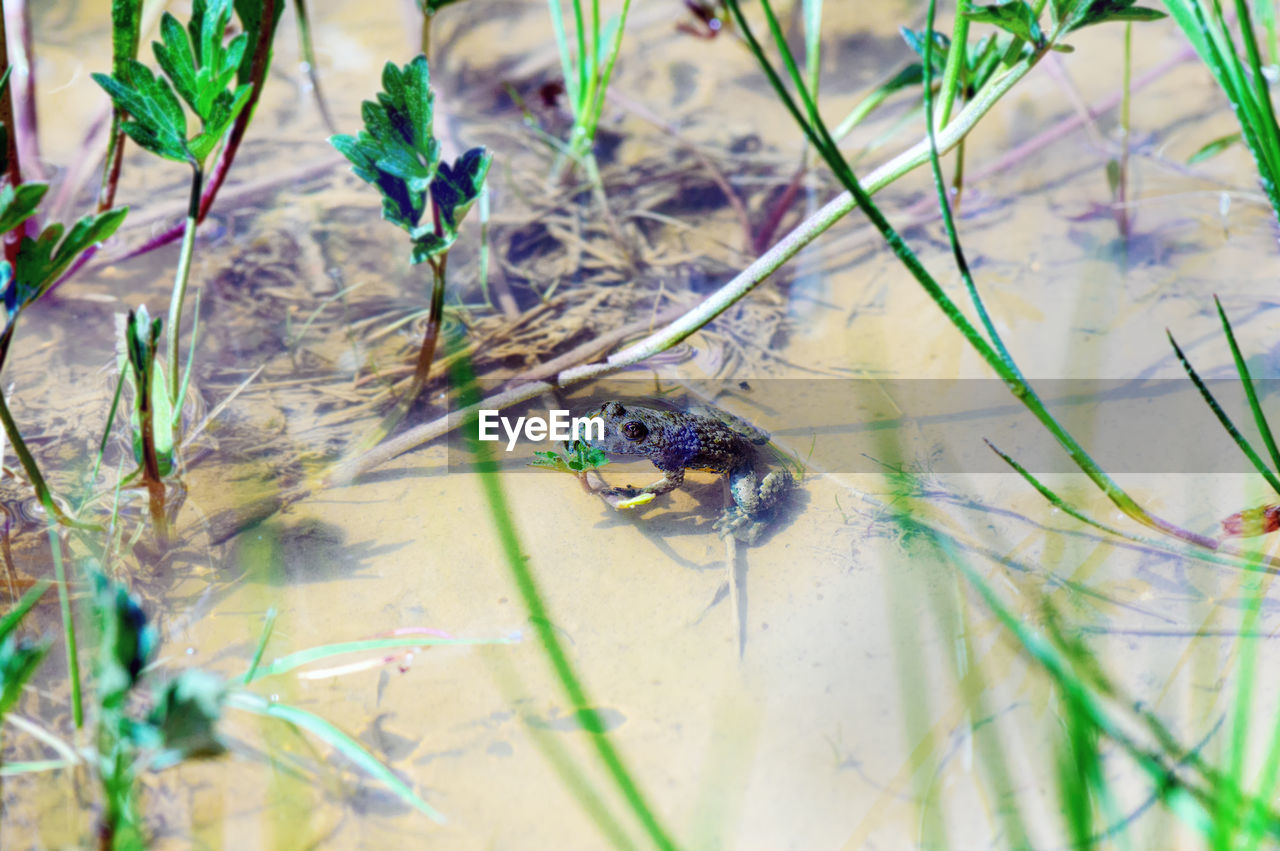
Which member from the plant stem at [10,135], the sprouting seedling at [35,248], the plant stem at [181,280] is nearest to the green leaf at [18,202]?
the sprouting seedling at [35,248]

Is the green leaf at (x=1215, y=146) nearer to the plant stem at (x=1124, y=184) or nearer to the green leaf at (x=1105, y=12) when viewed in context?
the plant stem at (x=1124, y=184)

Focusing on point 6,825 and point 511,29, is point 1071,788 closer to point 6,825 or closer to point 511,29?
point 6,825

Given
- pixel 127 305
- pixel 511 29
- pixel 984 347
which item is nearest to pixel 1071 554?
pixel 984 347

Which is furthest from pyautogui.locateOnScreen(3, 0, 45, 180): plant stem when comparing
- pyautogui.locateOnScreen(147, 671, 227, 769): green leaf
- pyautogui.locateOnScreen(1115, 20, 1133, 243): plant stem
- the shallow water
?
pyautogui.locateOnScreen(1115, 20, 1133, 243): plant stem

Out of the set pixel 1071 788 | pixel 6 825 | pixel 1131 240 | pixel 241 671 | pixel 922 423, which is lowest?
pixel 6 825

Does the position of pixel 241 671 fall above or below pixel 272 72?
below

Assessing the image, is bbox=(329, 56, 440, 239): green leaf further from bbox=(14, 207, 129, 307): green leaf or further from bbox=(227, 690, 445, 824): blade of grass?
bbox=(227, 690, 445, 824): blade of grass
